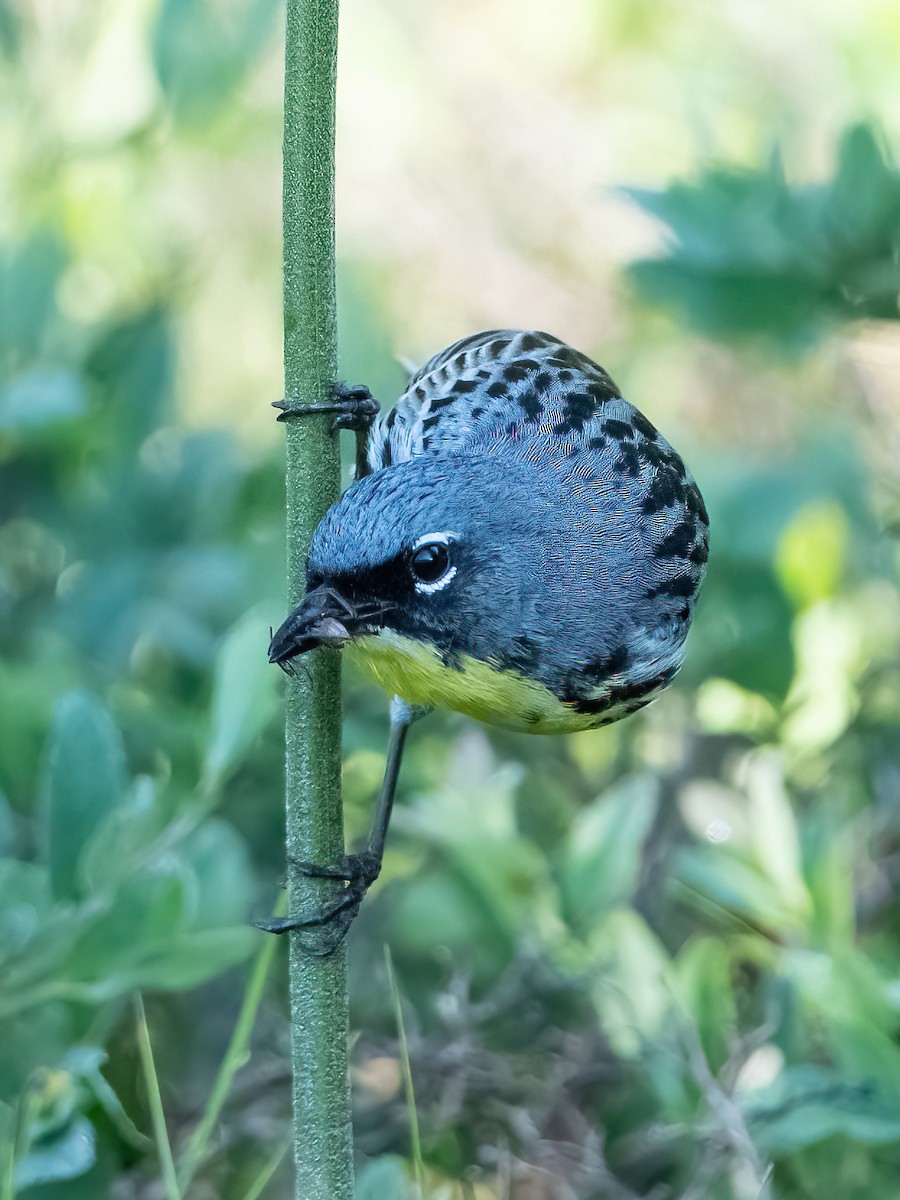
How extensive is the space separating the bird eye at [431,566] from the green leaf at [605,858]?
82cm

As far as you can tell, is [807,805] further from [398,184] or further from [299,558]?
[398,184]

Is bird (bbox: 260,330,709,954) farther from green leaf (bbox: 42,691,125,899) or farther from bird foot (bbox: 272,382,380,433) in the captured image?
green leaf (bbox: 42,691,125,899)

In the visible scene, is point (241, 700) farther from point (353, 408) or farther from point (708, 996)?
point (708, 996)

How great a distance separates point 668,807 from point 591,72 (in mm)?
3328

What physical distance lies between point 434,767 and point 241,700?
1.13m

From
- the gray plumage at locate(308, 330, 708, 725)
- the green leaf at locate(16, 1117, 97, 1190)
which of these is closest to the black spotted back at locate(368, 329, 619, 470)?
the gray plumage at locate(308, 330, 708, 725)

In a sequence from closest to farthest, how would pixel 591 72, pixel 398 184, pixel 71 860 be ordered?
pixel 71 860 < pixel 398 184 < pixel 591 72

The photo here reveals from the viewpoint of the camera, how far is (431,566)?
6.46 ft

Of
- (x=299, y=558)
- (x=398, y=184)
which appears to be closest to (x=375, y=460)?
(x=299, y=558)

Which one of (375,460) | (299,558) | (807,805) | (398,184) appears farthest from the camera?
(398,184)

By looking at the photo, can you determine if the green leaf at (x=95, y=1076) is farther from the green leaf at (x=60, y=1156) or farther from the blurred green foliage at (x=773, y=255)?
the blurred green foliage at (x=773, y=255)

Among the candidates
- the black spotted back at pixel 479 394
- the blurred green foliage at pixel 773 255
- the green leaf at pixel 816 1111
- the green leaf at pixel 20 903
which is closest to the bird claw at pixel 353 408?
the black spotted back at pixel 479 394

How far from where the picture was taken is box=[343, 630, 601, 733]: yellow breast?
200cm

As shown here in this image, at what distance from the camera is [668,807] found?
3.49 m
